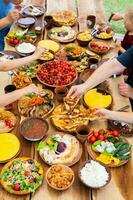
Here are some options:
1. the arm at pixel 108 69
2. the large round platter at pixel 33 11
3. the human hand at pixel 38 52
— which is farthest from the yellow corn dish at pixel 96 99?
the large round platter at pixel 33 11

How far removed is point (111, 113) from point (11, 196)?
1068mm

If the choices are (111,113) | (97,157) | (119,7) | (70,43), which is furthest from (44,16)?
(119,7)

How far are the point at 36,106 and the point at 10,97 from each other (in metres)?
0.26

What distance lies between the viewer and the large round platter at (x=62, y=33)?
13.0 feet

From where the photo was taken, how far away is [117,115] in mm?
2828

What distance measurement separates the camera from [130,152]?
265 cm

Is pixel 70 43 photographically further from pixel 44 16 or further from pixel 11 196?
pixel 11 196

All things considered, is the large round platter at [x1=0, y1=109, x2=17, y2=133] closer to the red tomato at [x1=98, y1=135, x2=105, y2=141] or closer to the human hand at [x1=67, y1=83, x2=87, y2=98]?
the human hand at [x1=67, y1=83, x2=87, y2=98]

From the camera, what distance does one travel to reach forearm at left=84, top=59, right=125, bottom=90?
320 centimetres

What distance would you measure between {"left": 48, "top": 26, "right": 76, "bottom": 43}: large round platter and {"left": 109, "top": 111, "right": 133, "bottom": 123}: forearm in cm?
144

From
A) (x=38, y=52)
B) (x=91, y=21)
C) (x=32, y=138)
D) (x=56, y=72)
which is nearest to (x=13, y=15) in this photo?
(x=38, y=52)

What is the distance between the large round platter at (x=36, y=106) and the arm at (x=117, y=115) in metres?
0.49

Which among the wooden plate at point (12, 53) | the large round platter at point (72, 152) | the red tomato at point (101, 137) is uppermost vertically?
the wooden plate at point (12, 53)

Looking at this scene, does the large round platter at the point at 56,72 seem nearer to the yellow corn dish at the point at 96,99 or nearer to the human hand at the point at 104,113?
the yellow corn dish at the point at 96,99
